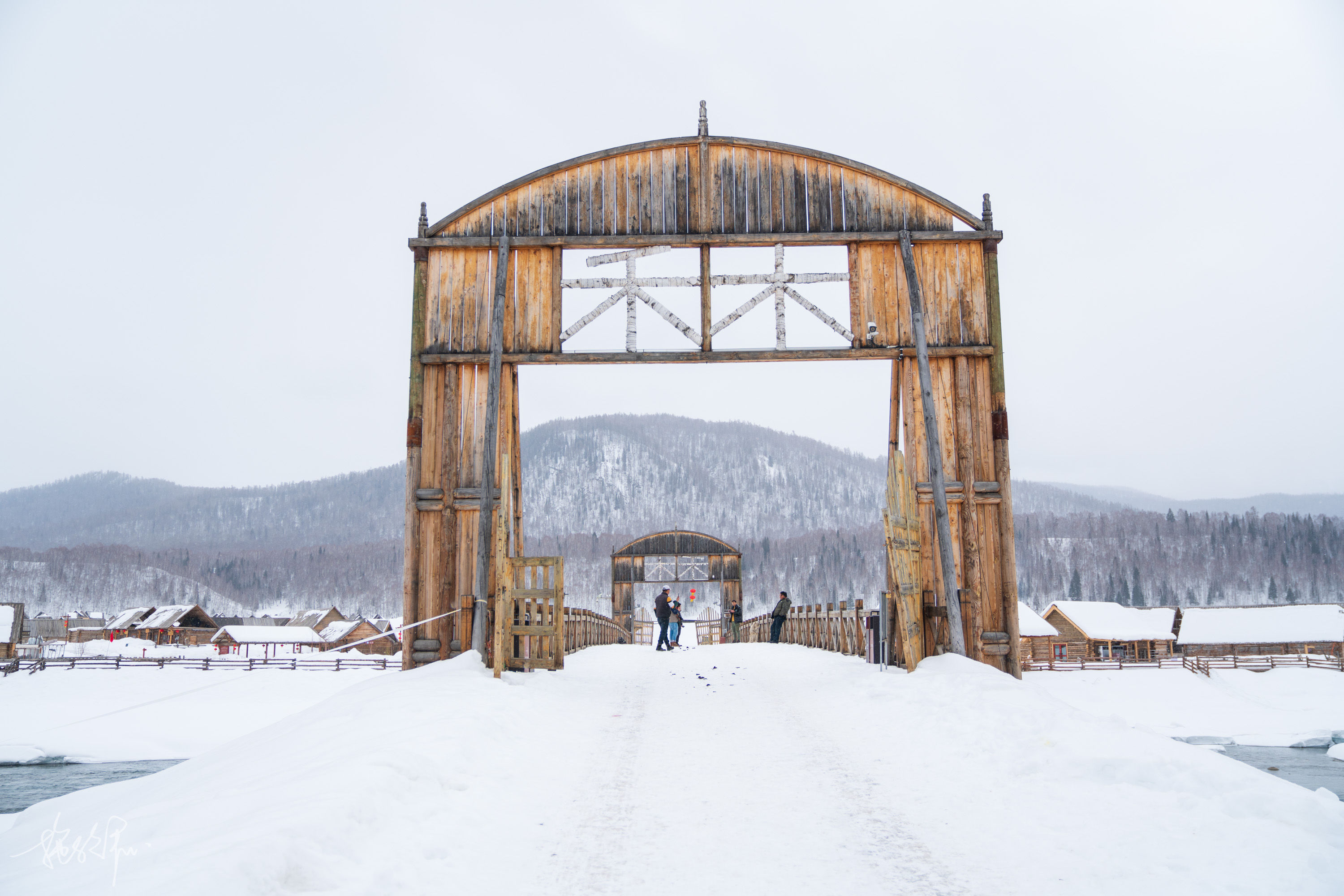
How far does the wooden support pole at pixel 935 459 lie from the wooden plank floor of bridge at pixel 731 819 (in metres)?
3.92

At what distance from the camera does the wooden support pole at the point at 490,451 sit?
1177 cm

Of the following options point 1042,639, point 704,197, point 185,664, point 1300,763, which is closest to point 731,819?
point 704,197

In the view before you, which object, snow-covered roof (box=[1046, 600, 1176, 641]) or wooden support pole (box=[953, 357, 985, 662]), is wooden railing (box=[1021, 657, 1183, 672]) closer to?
snow-covered roof (box=[1046, 600, 1176, 641])

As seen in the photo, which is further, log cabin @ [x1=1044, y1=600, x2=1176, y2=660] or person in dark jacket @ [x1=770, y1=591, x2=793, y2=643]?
log cabin @ [x1=1044, y1=600, x2=1176, y2=660]

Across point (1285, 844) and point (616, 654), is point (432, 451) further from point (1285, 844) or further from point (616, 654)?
point (1285, 844)

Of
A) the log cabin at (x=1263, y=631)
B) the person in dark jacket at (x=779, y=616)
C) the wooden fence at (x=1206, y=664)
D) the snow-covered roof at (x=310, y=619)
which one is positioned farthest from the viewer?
the snow-covered roof at (x=310, y=619)

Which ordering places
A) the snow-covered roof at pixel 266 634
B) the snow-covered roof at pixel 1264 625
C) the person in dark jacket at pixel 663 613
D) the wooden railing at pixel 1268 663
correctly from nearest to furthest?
the person in dark jacket at pixel 663 613
the wooden railing at pixel 1268 663
the snow-covered roof at pixel 1264 625
the snow-covered roof at pixel 266 634

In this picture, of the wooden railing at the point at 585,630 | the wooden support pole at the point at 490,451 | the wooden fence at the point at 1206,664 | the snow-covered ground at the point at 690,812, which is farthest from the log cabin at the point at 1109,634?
the snow-covered ground at the point at 690,812

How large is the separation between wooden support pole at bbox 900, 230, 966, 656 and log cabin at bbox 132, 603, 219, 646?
70.2 metres

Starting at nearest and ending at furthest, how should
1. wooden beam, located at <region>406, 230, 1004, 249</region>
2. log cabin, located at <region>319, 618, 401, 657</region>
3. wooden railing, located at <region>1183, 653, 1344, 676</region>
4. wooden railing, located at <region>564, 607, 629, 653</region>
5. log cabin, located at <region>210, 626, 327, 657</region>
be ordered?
wooden beam, located at <region>406, 230, 1004, 249</region>, wooden railing, located at <region>564, 607, 629, 653</region>, wooden railing, located at <region>1183, 653, 1344, 676</region>, log cabin, located at <region>210, 626, 327, 657</region>, log cabin, located at <region>319, 618, 401, 657</region>

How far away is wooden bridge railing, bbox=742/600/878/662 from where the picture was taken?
14914mm

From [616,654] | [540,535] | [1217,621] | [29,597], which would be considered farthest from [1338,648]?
[29,597]

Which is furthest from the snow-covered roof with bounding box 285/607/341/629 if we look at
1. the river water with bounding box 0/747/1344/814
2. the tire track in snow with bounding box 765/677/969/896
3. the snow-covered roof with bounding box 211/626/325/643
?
the tire track in snow with bounding box 765/677/969/896

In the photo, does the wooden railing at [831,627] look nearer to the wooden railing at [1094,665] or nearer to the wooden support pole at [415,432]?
the wooden support pole at [415,432]
